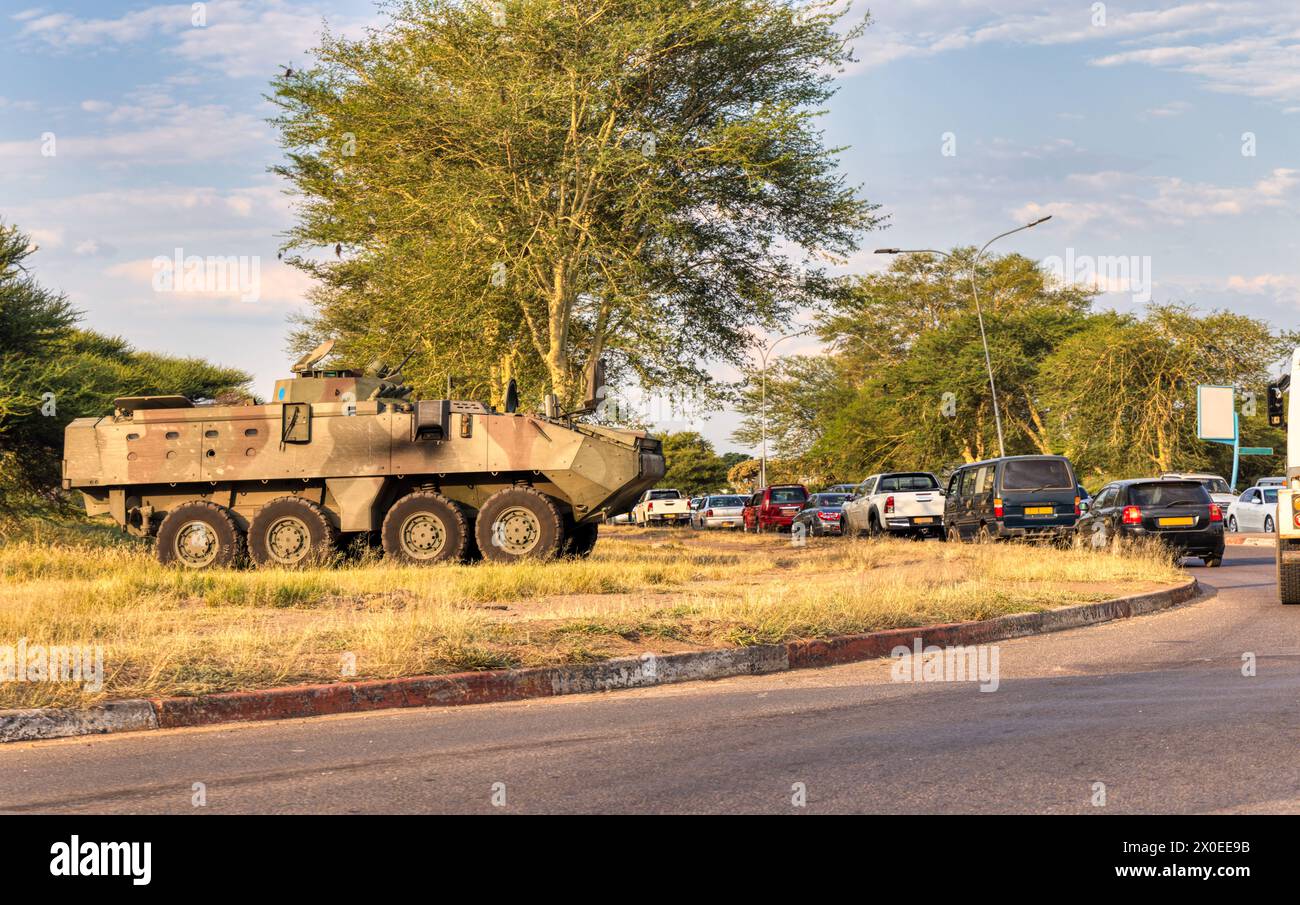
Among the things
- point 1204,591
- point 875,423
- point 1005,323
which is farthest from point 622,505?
point 875,423

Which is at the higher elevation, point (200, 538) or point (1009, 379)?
point (1009, 379)

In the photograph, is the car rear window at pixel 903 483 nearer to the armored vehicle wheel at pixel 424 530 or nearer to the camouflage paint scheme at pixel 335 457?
the camouflage paint scheme at pixel 335 457

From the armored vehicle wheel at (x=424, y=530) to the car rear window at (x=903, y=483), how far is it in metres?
15.3

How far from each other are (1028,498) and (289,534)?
13214mm

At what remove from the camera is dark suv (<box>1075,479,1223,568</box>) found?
918 inches

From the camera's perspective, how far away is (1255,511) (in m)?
38.5

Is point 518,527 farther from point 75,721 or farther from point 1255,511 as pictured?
point 1255,511

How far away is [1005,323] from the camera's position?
6206cm

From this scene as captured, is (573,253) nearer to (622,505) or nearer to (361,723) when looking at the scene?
(622,505)

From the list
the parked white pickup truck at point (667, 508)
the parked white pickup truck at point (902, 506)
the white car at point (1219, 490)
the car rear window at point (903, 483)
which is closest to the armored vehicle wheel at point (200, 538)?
the parked white pickup truck at point (902, 506)

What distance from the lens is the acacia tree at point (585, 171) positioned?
2788 cm

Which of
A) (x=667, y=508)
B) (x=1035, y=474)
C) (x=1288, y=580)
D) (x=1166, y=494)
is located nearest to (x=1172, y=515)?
(x=1166, y=494)
